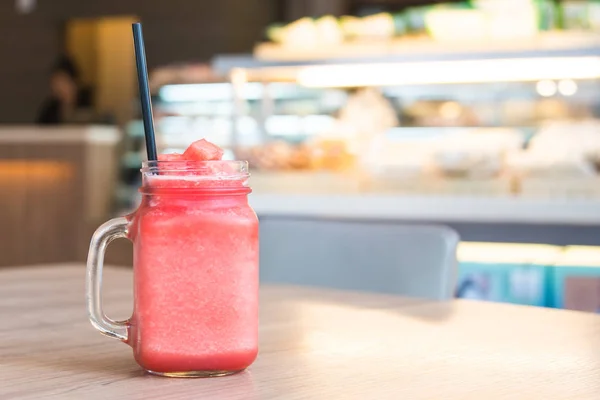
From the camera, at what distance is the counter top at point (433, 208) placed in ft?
10.4

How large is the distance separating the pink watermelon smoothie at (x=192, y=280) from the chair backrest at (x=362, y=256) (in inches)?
30.6

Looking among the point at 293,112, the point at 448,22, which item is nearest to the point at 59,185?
the point at 293,112

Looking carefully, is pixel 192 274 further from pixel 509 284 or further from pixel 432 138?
pixel 432 138

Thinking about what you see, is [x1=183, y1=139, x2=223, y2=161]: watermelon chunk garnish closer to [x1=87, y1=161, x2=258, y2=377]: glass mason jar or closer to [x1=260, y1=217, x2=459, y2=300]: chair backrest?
[x1=87, y1=161, x2=258, y2=377]: glass mason jar

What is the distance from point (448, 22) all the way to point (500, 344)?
8.90 ft

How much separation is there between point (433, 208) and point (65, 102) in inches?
215

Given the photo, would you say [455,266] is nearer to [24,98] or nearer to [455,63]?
[455,63]

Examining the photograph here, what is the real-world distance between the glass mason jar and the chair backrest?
78 cm

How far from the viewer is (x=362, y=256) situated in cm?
169

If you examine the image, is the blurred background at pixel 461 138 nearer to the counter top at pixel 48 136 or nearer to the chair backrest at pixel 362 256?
the chair backrest at pixel 362 256

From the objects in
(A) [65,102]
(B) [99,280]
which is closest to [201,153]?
(B) [99,280]

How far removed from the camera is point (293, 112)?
5.81 meters

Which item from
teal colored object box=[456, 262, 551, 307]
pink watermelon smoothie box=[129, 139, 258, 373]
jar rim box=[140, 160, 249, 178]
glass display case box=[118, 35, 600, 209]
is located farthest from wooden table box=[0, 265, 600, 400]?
glass display case box=[118, 35, 600, 209]

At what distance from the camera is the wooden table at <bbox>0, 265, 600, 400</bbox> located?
30.9 inches
